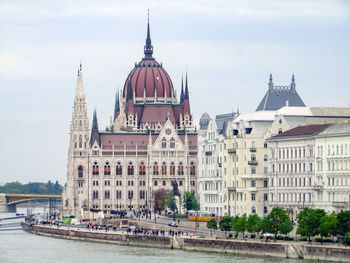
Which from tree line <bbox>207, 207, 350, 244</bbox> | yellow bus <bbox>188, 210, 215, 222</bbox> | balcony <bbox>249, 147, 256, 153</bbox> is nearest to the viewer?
tree line <bbox>207, 207, 350, 244</bbox>

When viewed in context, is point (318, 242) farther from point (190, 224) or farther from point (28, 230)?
point (28, 230)

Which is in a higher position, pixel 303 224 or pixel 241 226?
pixel 303 224

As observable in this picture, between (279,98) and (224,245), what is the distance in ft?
185

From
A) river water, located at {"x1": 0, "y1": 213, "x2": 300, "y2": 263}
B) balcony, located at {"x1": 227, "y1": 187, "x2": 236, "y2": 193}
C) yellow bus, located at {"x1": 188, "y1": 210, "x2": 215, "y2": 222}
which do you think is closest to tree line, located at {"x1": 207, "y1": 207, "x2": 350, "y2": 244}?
river water, located at {"x1": 0, "y1": 213, "x2": 300, "y2": 263}

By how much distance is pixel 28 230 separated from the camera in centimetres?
19600

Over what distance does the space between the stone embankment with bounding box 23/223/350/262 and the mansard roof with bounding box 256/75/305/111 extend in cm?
3172

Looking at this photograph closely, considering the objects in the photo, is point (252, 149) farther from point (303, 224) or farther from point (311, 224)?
point (311, 224)

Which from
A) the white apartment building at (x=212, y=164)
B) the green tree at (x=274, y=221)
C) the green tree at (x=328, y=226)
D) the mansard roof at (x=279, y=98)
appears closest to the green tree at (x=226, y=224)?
the green tree at (x=274, y=221)

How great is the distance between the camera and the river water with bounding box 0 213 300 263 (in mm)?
131000

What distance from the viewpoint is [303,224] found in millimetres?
130125

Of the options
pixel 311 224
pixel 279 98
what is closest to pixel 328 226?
pixel 311 224

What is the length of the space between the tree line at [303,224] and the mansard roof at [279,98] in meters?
42.0

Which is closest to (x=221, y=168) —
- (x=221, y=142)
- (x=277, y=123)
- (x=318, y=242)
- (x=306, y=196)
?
(x=221, y=142)

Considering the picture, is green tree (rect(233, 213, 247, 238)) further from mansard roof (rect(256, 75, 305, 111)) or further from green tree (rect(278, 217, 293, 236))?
mansard roof (rect(256, 75, 305, 111))
